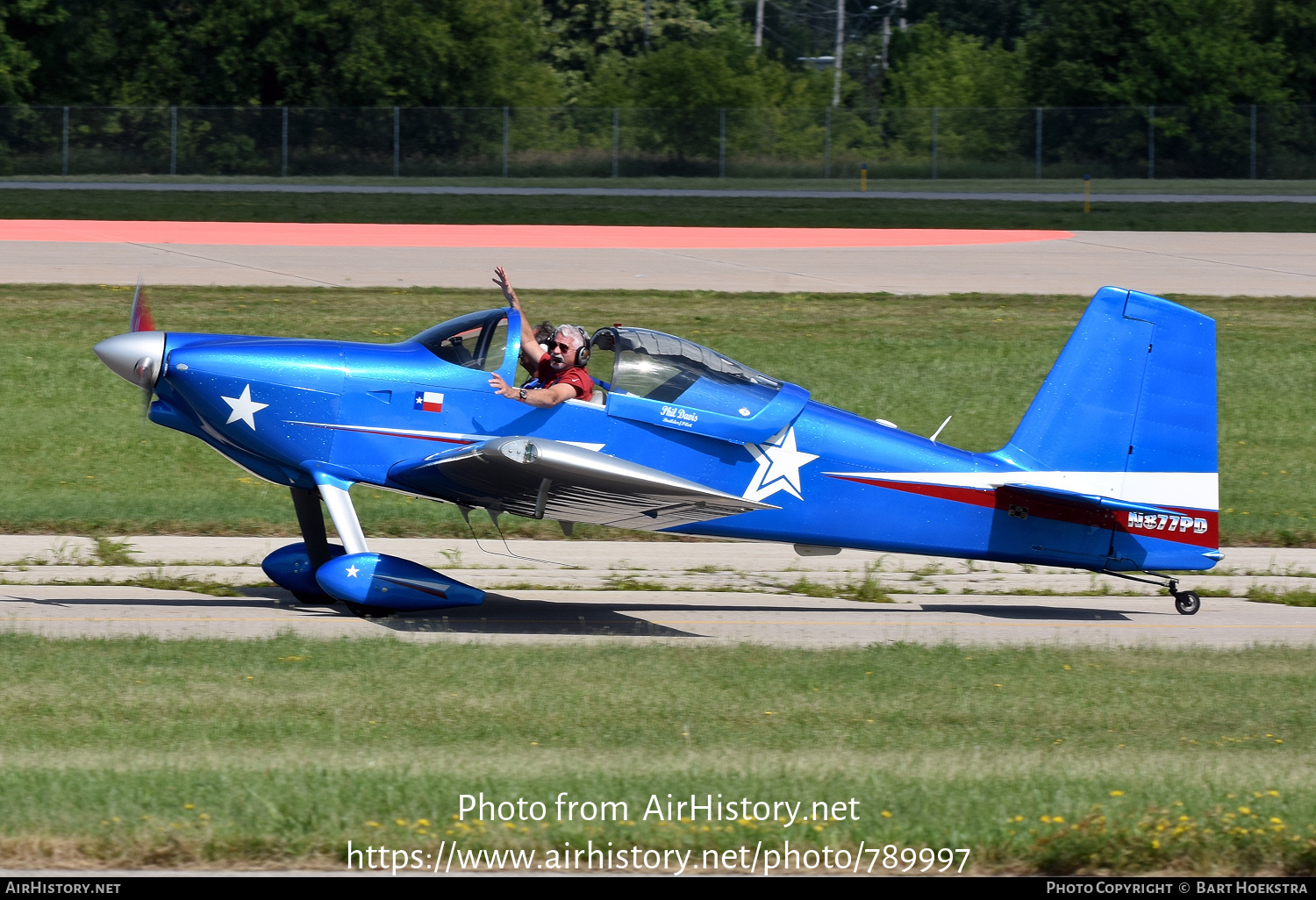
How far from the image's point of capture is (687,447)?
10.3 meters

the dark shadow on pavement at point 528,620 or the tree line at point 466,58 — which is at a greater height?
the tree line at point 466,58

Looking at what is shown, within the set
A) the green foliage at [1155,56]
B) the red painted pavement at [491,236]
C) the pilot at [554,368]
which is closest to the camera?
the pilot at [554,368]

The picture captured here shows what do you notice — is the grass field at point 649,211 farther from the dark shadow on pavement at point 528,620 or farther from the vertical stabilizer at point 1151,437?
the vertical stabilizer at point 1151,437

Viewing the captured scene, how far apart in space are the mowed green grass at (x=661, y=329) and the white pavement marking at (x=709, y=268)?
47.7 inches

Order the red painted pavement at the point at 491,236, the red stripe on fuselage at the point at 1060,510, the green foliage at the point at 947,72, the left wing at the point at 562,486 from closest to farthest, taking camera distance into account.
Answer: the left wing at the point at 562,486 → the red stripe on fuselage at the point at 1060,510 → the red painted pavement at the point at 491,236 → the green foliage at the point at 947,72

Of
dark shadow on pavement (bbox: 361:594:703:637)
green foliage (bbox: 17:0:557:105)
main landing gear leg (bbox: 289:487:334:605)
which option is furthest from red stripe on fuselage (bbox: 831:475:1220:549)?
green foliage (bbox: 17:0:557:105)

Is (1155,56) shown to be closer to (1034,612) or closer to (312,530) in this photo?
(1034,612)

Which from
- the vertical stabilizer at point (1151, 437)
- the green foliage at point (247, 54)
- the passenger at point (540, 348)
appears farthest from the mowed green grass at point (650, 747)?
the green foliage at point (247, 54)

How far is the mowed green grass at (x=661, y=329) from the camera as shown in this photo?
47.1 ft

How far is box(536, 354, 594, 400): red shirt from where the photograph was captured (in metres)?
10.2

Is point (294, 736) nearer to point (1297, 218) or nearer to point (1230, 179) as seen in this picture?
point (1297, 218)

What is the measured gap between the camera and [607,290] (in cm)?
2353

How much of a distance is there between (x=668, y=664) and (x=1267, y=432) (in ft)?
36.3

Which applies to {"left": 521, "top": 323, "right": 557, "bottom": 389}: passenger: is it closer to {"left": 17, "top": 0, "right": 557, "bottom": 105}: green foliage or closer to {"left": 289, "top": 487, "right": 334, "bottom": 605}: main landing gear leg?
{"left": 289, "top": 487, "right": 334, "bottom": 605}: main landing gear leg
